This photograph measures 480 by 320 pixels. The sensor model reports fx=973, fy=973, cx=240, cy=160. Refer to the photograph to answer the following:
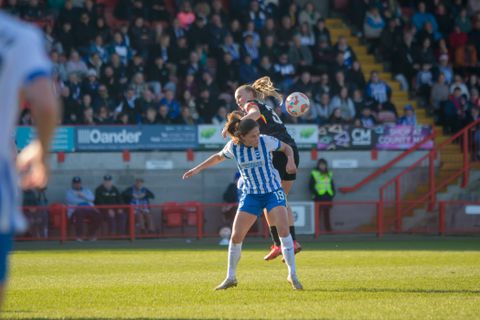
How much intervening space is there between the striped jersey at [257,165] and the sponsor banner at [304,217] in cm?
1118

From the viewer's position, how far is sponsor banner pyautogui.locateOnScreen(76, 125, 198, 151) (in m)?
22.0

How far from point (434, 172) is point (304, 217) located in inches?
167

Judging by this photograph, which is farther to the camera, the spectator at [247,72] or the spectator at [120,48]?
the spectator at [247,72]

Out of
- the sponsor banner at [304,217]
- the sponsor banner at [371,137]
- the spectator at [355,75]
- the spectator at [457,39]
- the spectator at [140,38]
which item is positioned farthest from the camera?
the spectator at [457,39]

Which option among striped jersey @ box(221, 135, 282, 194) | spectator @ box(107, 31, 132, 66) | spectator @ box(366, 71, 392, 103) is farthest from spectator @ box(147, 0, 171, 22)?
striped jersey @ box(221, 135, 282, 194)

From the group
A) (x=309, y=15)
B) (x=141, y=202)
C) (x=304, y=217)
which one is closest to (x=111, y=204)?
(x=141, y=202)

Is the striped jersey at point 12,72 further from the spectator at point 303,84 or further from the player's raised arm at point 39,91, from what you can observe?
the spectator at point 303,84

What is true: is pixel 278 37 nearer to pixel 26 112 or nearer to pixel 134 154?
pixel 134 154

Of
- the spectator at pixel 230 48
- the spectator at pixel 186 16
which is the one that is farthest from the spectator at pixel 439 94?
the spectator at pixel 186 16

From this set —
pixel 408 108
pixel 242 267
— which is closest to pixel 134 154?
pixel 408 108

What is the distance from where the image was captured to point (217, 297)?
10.0 metres

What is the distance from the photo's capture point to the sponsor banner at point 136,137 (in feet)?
72.3

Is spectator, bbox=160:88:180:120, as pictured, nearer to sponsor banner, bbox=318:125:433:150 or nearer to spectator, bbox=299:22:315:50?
sponsor banner, bbox=318:125:433:150

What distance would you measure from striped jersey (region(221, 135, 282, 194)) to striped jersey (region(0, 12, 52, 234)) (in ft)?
19.7
